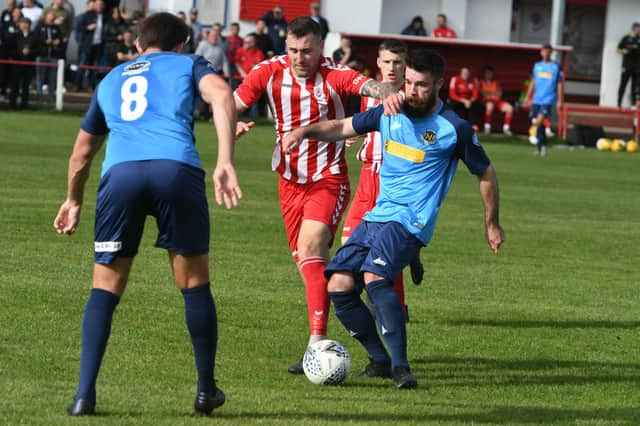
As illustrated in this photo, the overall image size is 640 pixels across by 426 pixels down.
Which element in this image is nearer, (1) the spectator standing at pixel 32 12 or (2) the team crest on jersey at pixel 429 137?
(2) the team crest on jersey at pixel 429 137

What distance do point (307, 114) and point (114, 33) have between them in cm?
2276

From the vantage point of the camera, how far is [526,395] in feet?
24.1

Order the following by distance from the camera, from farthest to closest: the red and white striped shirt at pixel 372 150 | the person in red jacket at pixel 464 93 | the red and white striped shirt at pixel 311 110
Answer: the person in red jacket at pixel 464 93, the red and white striped shirt at pixel 372 150, the red and white striped shirt at pixel 311 110

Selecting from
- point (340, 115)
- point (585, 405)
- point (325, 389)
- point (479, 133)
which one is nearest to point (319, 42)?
point (340, 115)

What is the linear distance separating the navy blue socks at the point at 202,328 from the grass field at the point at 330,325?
0.22 m

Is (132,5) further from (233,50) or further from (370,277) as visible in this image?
(370,277)

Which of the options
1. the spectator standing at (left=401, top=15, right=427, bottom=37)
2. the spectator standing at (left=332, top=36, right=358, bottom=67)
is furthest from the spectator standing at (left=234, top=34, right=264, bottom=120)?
the spectator standing at (left=401, top=15, right=427, bottom=37)

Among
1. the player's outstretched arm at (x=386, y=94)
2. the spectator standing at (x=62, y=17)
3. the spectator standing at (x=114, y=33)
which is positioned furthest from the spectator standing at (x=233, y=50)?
the player's outstretched arm at (x=386, y=94)

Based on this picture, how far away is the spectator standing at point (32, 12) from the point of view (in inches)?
1214

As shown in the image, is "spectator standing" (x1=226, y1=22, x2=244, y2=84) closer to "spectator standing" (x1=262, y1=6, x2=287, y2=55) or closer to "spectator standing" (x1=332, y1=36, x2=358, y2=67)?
"spectator standing" (x1=262, y1=6, x2=287, y2=55)

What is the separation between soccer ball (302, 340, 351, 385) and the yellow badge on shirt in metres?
1.18

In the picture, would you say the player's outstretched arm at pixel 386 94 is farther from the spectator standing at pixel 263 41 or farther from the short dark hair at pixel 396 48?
the spectator standing at pixel 263 41

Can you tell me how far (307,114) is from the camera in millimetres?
8477

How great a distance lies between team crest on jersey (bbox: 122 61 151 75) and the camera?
6152 mm
